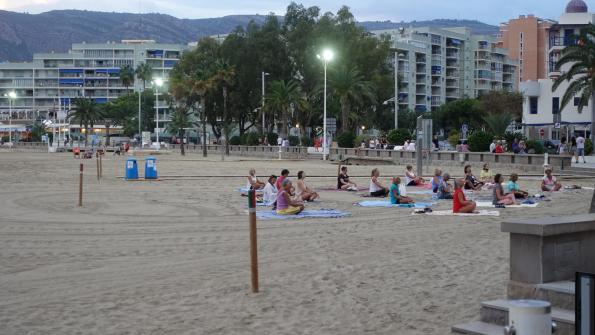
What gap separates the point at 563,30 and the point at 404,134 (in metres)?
35.3

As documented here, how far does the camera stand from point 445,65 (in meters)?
158

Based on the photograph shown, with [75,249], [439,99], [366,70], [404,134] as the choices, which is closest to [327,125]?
[404,134]

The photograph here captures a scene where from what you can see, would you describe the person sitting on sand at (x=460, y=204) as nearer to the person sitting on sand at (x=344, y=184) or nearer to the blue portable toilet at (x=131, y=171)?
the person sitting on sand at (x=344, y=184)

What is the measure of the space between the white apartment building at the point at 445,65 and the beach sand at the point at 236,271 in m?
127

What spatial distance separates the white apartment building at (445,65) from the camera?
148875 mm

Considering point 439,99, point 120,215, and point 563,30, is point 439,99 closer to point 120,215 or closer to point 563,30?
point 563,30

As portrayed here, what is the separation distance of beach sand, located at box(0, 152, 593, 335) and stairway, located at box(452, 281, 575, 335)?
48 cm

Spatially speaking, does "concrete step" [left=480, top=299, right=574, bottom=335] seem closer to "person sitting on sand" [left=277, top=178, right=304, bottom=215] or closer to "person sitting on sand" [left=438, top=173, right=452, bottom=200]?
"person sitting on sand" [left=277, top=178, right=304, bottom=215]

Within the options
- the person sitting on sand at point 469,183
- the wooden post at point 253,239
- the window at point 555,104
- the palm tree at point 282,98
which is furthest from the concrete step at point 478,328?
the palm tree at point 282,98

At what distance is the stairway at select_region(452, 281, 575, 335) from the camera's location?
6957 millimetres

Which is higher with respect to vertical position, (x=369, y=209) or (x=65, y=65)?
(x=65, y=65)

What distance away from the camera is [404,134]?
6156 centimetres

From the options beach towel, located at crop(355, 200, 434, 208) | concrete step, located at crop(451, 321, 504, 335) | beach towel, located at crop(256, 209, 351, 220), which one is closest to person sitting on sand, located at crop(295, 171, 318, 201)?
beach towel, located at crop(355, 200, 434, 208)

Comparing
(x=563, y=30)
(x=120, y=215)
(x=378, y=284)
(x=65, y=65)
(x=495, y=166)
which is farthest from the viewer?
(x=65, y=65)
